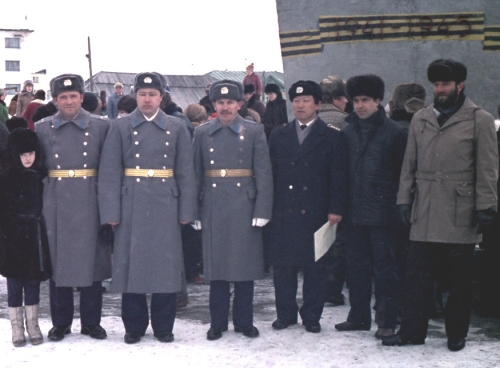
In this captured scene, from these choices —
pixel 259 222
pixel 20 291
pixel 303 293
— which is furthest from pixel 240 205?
pixel 20 291

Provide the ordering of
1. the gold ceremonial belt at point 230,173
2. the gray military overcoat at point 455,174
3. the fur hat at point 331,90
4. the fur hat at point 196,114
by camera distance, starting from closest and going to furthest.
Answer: the gray military overcoat at point 455,174
the gold ceremonial belt at point 230,173
the fur hat at point 331,90
the fur hat at point 196,114

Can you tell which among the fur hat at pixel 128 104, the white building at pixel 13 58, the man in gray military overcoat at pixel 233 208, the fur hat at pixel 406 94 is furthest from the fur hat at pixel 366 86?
the white building at pixel 13 58

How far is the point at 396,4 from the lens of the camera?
9.53m

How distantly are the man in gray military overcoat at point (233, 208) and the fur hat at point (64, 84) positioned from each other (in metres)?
1.07

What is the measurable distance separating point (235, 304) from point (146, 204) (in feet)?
3.56

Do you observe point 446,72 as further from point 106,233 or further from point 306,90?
point 106,233

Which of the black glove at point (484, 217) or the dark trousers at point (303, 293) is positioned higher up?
the black glove at point (484, 217)

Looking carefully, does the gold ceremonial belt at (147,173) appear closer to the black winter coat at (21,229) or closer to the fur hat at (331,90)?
the black winter coat at (21,229)

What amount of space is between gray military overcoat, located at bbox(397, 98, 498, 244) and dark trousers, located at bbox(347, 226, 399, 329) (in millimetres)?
363

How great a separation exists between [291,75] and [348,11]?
1054 millimetres

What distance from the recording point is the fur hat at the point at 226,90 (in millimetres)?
6352

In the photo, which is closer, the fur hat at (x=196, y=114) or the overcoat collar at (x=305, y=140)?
the overcoat collar at (x=305, y=140)

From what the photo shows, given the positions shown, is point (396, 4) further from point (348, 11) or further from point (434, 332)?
point (434, 332)

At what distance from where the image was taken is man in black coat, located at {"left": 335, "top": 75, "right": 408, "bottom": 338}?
6156mm
